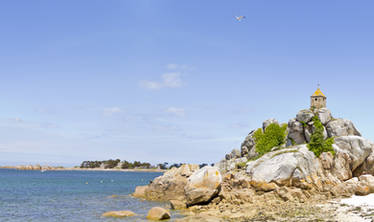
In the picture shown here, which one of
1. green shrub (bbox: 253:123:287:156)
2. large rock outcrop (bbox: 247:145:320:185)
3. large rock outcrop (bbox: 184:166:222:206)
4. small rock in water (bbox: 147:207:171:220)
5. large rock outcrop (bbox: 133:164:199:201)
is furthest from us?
green shrub (bbox: 253:123:287:156)

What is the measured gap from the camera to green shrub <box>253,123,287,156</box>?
192 feet

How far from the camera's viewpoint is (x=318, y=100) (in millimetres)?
58812

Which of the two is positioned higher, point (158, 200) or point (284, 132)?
point (284, 132)

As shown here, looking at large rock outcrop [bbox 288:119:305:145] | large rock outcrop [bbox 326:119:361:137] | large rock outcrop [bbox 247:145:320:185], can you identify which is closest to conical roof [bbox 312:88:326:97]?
large rock outcrop [bbox 326:119:361:137]

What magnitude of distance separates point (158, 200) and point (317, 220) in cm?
2621

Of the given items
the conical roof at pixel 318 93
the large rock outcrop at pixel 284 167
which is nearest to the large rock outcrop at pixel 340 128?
the conical roof at pixel 318 93

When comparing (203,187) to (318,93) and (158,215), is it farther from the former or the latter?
(318,93)

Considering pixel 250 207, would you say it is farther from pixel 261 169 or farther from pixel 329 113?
pixel 329 113

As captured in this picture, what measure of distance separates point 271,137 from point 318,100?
10040mm

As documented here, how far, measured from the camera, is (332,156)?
42.2m

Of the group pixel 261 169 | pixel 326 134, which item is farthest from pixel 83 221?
pixel 326 134

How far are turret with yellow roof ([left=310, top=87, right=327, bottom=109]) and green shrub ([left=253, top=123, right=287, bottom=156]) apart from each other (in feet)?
20.1

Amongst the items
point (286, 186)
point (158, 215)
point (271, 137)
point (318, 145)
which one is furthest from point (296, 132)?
point (158, 215)

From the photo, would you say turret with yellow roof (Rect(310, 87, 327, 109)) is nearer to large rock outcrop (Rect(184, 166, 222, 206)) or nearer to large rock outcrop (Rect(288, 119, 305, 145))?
large rock outcrop (Rect(288, 119, 305, 145))
